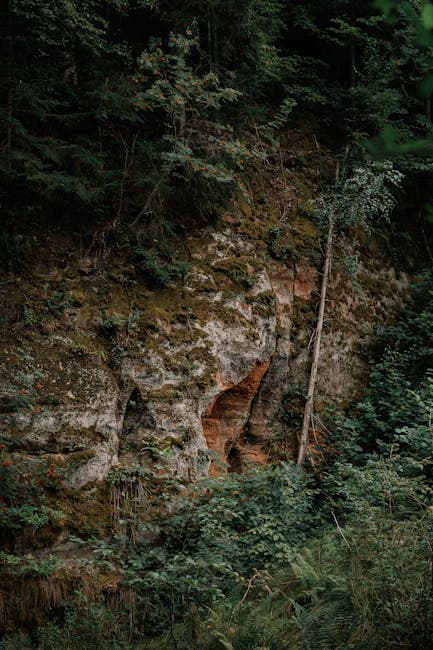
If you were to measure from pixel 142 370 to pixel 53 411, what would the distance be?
1.36 metres

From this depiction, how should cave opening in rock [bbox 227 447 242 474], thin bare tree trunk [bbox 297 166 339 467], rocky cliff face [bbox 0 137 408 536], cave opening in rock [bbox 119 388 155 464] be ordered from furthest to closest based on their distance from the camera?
thin bare tree trunk [bbox 297 166 339 467]
cave opening in rock [bbox 227 447 242 474]
cave opening in rock [bbox 119 388 155 464]
rocky cliff face [bbox 0 137 408 536]

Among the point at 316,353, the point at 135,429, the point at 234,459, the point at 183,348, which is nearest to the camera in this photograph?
the point at 135,429

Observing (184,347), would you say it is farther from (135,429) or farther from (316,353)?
(316,353)

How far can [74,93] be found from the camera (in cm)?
805

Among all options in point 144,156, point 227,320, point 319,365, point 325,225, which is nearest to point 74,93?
point 144,156

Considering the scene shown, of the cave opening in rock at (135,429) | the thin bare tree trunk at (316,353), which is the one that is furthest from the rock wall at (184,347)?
the thin bare tree trunk at (316,353)

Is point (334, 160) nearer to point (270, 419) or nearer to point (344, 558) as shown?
point (270, 419)

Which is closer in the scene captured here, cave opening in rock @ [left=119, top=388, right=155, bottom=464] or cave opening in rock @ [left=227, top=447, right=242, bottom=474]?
cave opening in rock @ [left=119, top=388, right=155, bottom=464]

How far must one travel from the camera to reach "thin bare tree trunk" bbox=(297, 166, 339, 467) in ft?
27.2

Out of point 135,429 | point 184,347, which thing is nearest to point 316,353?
point 184,347

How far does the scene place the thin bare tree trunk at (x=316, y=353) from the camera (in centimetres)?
830

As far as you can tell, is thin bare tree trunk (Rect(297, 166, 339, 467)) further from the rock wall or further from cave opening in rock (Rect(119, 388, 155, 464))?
cave opening in rock (Rect(119, 388, 155, 464))

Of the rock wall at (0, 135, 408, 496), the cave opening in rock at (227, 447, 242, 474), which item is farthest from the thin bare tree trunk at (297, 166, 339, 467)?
the cave opening in rock at (227, 447, 242, 474)

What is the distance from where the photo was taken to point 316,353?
28.7 feet
